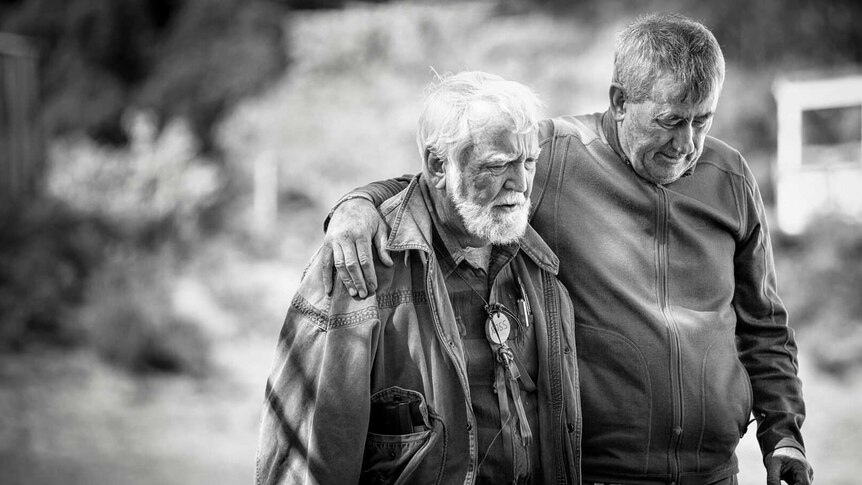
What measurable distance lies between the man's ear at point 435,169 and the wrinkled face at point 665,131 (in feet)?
1.56

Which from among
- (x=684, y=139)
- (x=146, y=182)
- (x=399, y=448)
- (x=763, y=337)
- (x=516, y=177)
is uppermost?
(x=146, y=182)

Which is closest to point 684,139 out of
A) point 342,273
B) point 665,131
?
point 665,131

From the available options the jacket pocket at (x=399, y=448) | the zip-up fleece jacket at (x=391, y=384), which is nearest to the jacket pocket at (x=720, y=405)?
the zip-up fleece jacket at (x=391, y=384)

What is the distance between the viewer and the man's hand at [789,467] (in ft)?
7.30

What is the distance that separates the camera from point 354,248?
197cm

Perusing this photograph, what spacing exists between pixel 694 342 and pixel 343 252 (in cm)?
86

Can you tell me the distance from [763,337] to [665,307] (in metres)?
0.31

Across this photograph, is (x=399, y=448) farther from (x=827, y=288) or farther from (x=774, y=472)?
(x=827, y=288)

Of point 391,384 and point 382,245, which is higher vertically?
point 382,245

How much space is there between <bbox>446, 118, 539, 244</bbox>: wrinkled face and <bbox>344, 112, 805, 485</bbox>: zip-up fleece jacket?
0.24m

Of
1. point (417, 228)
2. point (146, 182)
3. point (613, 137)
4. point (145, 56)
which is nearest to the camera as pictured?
point (417, 228)

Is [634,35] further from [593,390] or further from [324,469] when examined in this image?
[324,469]

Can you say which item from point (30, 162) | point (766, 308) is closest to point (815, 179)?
point (766, 308)

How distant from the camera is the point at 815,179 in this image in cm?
876
